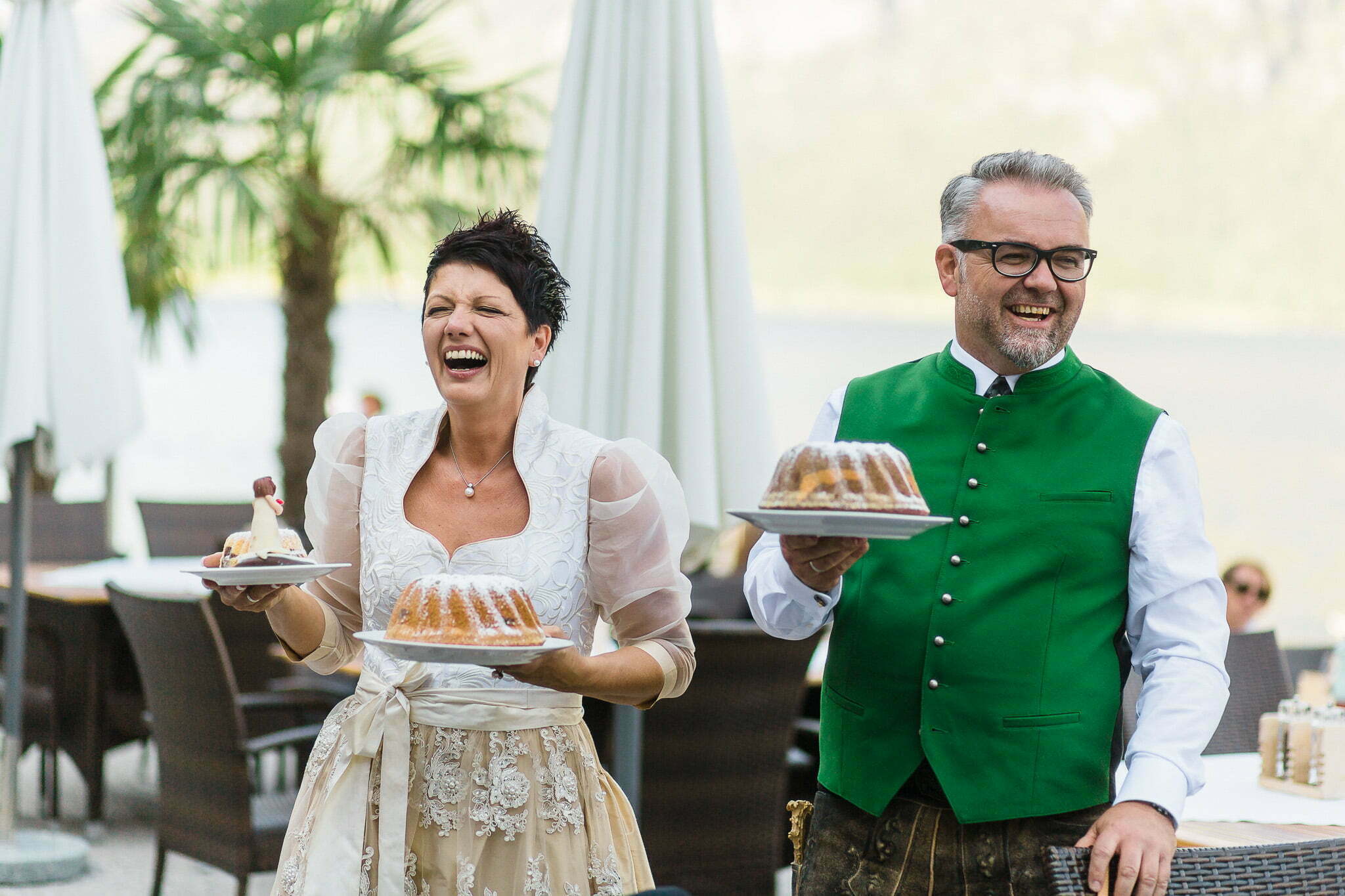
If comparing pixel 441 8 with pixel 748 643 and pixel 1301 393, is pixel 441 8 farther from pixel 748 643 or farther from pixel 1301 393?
pixel 1301 393

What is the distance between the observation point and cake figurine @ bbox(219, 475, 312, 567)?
5.68 feet

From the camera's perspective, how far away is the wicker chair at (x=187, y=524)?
6.62m

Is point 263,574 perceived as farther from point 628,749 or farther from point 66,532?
point 66,532

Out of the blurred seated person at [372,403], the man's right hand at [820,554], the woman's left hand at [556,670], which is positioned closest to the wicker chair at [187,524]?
the blurred seated person at [372,403]

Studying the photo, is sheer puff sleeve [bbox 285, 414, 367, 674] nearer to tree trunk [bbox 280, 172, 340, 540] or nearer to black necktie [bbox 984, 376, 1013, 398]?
black necktie [bbox 984, 376, 1013, 398]

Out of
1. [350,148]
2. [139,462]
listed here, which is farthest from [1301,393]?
[350,148]

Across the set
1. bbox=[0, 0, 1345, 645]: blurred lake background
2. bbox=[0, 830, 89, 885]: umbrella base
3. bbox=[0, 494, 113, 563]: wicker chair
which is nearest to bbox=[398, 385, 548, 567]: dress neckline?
bbox=[0, 830, 89, 885]: umbrella base

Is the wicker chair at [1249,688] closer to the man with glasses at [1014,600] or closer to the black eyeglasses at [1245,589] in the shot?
the black eyeglasses at [1245,589]

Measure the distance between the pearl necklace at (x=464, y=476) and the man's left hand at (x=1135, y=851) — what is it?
3.08 feet

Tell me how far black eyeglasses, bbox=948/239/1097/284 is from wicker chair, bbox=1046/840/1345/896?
2.30 feet

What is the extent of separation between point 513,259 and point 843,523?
2.26 feet

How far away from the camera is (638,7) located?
301cm

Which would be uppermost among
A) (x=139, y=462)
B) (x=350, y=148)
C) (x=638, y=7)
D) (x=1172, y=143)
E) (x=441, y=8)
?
(x=1172, y=143)

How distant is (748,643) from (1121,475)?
1.71 m
